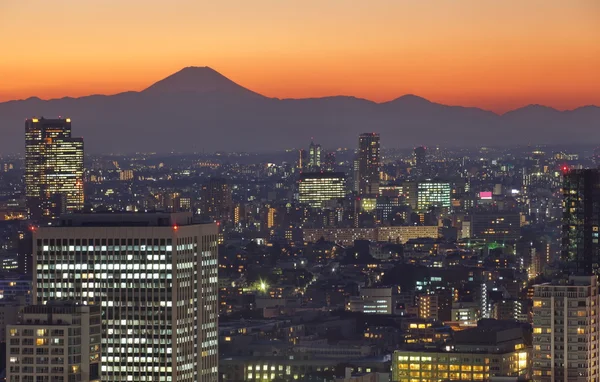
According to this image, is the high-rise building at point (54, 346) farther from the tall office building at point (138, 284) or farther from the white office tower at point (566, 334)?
the white office tower at point (566, 334)

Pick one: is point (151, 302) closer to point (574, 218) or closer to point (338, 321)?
point (574, 218)

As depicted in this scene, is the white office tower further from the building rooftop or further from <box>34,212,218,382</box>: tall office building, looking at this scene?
the building rooftop

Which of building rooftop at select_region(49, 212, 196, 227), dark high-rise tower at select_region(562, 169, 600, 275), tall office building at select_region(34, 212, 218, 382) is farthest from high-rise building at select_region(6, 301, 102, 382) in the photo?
dark high-rise tower at select_region(562, 169, 600, 275)

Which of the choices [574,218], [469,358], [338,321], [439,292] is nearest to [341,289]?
[439,292]

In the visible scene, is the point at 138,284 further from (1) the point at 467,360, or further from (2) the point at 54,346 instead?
(1) the point at 467,360

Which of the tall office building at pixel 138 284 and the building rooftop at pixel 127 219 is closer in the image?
the tall office building at pixel 138 284

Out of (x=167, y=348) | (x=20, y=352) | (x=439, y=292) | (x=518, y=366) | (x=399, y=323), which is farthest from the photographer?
(x=439, y=292)

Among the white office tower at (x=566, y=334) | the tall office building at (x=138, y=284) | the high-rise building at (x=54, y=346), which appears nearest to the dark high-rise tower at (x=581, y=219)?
the white office tower at (x=566, y=334)
